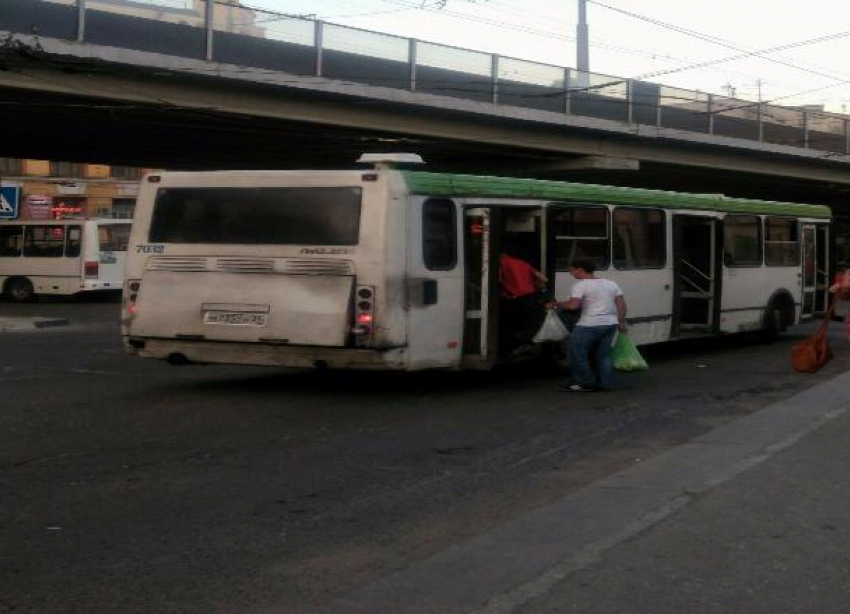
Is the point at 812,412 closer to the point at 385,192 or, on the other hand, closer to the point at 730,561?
the point at 385,192

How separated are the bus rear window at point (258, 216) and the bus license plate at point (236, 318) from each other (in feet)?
2.58

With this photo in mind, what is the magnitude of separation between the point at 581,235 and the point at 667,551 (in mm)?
8904

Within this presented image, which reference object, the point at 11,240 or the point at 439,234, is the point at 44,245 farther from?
the point at 439,234

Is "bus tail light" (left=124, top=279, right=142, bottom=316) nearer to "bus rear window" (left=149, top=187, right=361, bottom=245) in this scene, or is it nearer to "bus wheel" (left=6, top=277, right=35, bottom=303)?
"bus rear window" (left=149, top=187, right=361, bottom=245)

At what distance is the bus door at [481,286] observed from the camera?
12.5 meters

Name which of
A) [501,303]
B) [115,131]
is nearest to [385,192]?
[501,303]

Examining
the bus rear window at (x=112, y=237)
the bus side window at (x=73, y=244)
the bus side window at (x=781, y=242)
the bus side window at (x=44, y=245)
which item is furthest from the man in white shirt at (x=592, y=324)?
the bus side window at (x=44, y=245)

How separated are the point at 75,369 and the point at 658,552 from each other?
10.9 m

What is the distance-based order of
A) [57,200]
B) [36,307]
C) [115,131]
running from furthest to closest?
[57,200], [36,307], [115,131]

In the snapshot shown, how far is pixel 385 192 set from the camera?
37.5ft

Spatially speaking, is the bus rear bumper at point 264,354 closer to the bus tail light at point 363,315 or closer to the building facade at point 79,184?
the bus tail light at point 363,315

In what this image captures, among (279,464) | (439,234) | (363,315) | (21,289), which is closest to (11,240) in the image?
(21,289)

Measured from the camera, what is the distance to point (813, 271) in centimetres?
2120

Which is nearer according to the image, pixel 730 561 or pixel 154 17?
pixel 730 561
